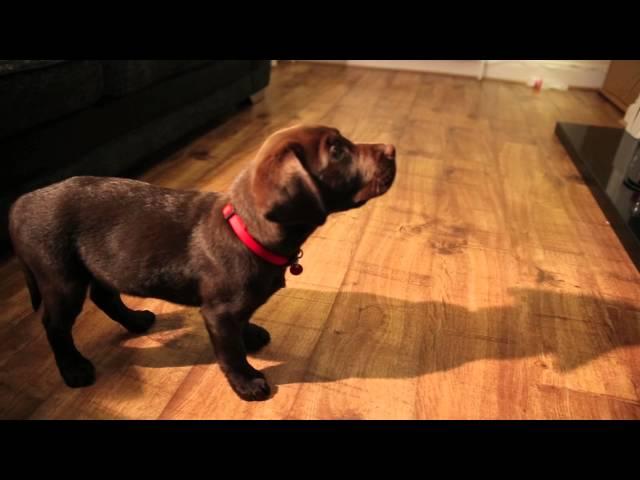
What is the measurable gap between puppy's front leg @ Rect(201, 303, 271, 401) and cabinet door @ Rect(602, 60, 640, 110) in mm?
3509

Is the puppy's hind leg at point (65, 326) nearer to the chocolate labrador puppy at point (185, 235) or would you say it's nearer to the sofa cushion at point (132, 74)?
the chocolate labrador puppy at point (185, 235)

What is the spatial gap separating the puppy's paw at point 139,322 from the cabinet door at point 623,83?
11.9ft

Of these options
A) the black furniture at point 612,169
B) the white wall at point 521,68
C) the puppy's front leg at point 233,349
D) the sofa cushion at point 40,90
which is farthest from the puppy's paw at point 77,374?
the white wall at point 521,68

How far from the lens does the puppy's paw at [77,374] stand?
1390mm

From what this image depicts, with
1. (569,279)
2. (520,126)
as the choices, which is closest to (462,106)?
(520,126)

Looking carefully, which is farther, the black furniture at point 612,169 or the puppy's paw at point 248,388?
the black furniture at point 612,169

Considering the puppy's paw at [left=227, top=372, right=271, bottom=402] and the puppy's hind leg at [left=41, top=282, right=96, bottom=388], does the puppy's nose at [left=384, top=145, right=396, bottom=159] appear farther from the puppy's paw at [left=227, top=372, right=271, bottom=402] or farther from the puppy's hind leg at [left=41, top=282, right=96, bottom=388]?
the puppy's hind leg at [left=41, top=282, right=96, bottom=388]

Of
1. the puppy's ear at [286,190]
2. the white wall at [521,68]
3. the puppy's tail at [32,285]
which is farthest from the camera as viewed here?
the white wall at [521,68]

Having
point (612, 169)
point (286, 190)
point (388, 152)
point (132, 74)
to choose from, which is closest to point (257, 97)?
point (132, 74)

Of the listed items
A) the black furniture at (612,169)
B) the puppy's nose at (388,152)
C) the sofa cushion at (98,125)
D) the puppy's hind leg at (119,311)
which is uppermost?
the puppy's nose at (388,152)

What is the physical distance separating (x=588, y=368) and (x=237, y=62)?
112 inches

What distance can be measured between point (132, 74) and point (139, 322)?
4.30 ft

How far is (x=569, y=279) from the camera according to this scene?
1938 mm

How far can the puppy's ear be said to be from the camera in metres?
1.09
